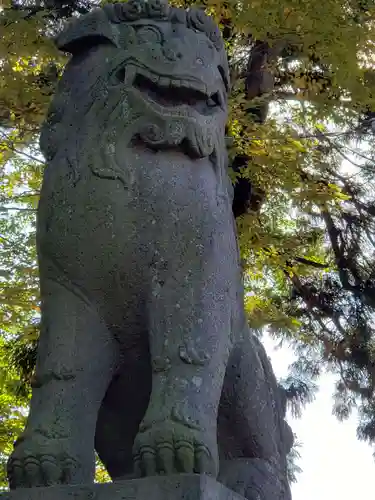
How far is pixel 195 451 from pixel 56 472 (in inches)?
14.0

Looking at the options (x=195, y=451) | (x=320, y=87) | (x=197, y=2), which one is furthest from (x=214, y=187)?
(x=320, y=87)

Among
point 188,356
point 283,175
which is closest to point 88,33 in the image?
point 188,356

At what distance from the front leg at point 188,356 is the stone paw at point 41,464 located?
190 mm

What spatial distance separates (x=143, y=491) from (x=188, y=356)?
365 mm

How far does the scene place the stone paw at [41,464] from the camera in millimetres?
2002

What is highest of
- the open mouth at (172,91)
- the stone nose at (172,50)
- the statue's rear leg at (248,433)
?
the stone nose at (172,50)

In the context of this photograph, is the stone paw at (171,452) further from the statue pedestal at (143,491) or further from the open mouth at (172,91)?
the open mouth at (172,91)

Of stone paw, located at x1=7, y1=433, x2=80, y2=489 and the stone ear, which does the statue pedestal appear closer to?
stone paw, located at x1=7, y1=433, x2=80, y2=489

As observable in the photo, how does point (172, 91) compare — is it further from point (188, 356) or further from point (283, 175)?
point (283, 175)

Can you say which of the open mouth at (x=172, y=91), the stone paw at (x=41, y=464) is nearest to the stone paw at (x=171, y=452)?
the stone paw at (x=41, y=464)

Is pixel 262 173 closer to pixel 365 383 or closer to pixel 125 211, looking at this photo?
pixel 365 383

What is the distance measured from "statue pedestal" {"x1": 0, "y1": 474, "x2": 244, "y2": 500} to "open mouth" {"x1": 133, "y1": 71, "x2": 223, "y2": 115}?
1.05 meters

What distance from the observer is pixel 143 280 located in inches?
85.0

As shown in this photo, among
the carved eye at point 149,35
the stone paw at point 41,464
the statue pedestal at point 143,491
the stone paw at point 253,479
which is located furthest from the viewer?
the carved eye at point 149,35
